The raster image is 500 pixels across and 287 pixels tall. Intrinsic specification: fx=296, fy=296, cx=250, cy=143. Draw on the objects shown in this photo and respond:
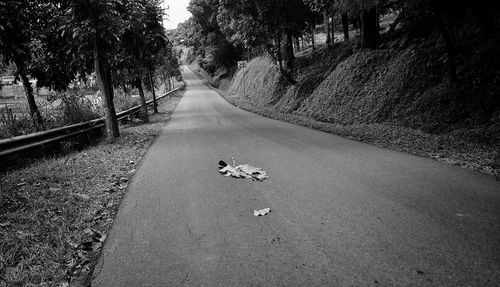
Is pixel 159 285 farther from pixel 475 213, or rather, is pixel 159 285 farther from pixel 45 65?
Answer: pixel 45 65

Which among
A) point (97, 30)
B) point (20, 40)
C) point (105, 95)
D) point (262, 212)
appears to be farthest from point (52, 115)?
point (262, 212)

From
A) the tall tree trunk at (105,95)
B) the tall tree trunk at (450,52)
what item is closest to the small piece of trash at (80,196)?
the tall tree trunk at (105,95)

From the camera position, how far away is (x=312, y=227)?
3777 mm

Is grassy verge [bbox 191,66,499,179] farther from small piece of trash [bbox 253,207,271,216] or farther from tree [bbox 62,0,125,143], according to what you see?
tree [bbox 62,0,125,143]

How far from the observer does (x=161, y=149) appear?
898cm

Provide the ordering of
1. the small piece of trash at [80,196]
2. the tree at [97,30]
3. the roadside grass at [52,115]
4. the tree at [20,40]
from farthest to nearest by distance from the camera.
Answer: the tree at [97,30]
the roadside grass at [52,115]
the tree at [20,40]
the small piece of trash at [80,196]

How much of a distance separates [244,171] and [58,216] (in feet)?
10.7

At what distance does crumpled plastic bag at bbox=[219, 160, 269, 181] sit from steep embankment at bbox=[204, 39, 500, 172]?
4036mm

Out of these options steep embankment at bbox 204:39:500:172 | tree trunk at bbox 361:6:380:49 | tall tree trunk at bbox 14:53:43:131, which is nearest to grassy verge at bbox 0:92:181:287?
tall tree trunk at bbox 14:53:43:131

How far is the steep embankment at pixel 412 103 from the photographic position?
7406 mm

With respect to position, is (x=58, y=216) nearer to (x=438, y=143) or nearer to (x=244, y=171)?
(x=244, y=171)

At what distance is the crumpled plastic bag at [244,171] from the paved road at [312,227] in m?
0.20

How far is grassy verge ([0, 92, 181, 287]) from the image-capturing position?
316 centimetres

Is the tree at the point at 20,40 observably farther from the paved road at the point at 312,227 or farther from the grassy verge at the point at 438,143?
the grassy verge at the point at 438,143
